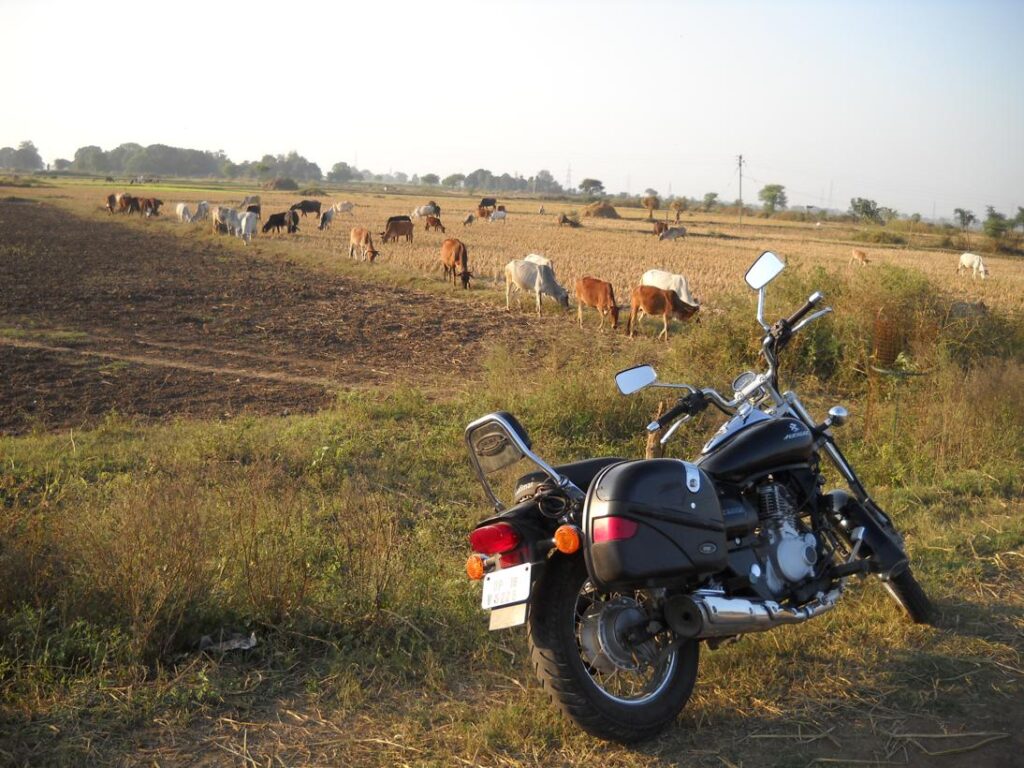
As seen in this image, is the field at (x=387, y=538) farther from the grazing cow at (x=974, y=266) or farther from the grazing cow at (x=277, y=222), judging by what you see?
the grazing cow at (x=277, y=222)

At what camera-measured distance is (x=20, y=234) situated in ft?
100.0

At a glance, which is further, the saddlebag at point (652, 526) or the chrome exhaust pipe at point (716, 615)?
the chrome exhaust pipe at point (716, 615)

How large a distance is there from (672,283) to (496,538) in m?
15.5

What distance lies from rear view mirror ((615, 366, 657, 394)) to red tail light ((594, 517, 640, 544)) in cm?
66

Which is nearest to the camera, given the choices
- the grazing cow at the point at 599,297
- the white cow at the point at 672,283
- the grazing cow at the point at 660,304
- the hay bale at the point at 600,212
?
the grazing cow at the point at 660,304

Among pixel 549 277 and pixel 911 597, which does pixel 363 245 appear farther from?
pixel 911 597

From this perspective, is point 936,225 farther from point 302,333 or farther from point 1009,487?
point 1009,487

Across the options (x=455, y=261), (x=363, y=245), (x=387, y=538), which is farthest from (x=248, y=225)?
(x=387, y=538)

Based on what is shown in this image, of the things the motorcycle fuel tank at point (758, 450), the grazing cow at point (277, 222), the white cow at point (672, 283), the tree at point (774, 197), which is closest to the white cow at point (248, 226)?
the grazing cow at point (277, 222)

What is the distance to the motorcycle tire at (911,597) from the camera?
15.2 feet

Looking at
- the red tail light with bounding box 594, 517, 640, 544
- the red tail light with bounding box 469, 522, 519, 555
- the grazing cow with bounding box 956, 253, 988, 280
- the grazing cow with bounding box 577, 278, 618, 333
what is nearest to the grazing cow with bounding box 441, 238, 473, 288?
the grazing cow with bounding box 577, 278, 618, 333

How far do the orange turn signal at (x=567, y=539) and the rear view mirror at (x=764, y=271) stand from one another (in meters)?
1.72

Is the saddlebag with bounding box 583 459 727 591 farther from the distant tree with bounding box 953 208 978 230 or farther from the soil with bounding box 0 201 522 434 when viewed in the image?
the distant tree with bounding box 953 208 978 230

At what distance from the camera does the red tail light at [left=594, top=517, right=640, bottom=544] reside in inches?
135
